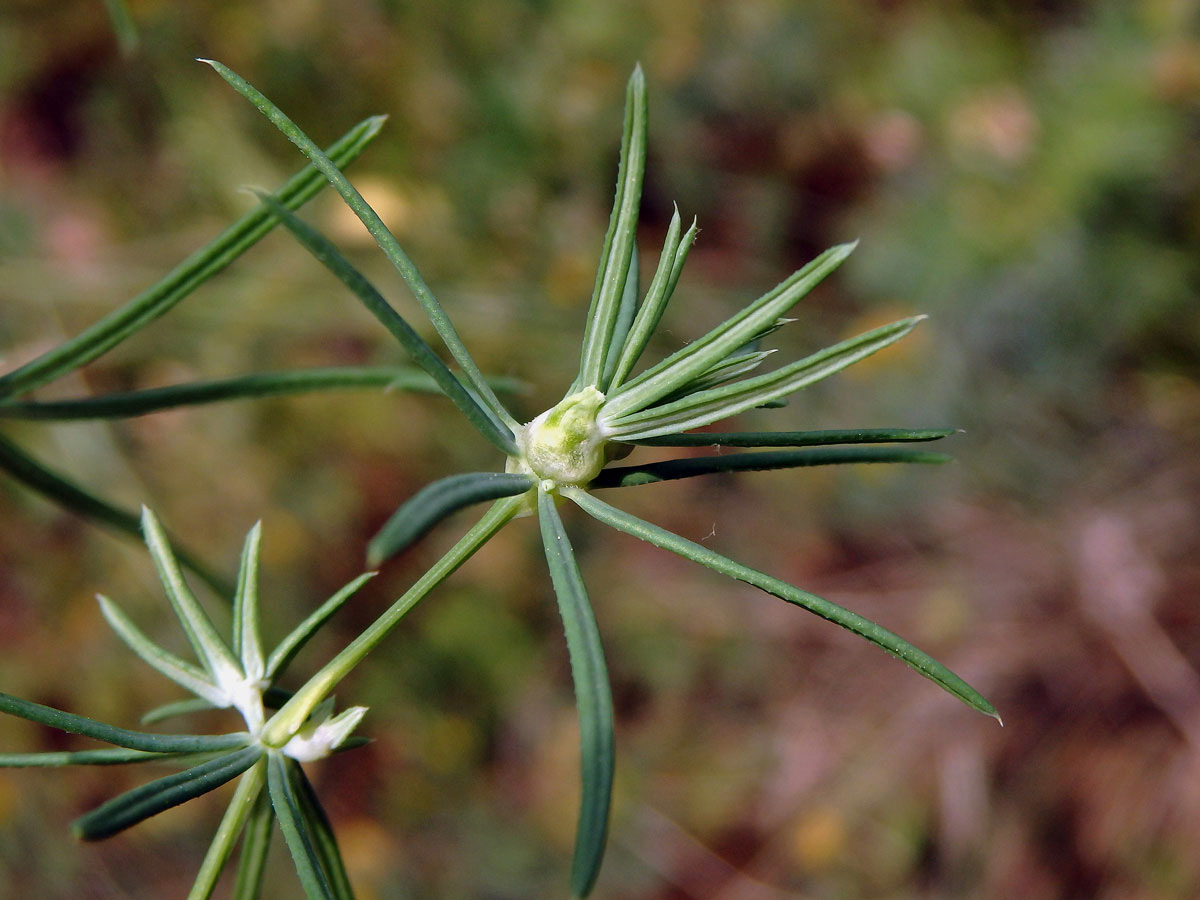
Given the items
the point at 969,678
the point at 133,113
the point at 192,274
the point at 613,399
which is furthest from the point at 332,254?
the point at 133,113

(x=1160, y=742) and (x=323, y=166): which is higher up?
(x=1160, y=742)

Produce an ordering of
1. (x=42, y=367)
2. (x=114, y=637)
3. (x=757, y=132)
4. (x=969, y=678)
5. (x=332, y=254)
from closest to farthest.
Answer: (x=332, y=254)
(x=42, y=367)
(x=114, y=637)
(x=969, y=678)
(x=757, y=132)

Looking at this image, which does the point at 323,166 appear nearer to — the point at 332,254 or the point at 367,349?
the point at 332,254

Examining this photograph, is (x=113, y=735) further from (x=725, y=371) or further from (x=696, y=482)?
(x=696, y=482)

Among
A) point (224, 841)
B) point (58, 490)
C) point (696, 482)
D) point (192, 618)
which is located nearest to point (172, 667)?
point (192, 618)

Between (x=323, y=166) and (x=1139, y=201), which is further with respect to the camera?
(x=1139, y=201)

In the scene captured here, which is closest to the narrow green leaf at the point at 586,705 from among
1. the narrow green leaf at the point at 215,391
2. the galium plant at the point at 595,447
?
the galium plant at the point at 595,447

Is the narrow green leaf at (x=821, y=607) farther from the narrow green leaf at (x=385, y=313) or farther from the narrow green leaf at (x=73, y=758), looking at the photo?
the narrow green leaf at (x=73, y=758)

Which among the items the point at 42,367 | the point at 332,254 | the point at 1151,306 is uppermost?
the point at 1151,306

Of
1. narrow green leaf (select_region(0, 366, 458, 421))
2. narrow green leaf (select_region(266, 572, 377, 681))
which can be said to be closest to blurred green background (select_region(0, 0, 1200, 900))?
narrow green leaf (select_region(0, 366, 458, 421))
